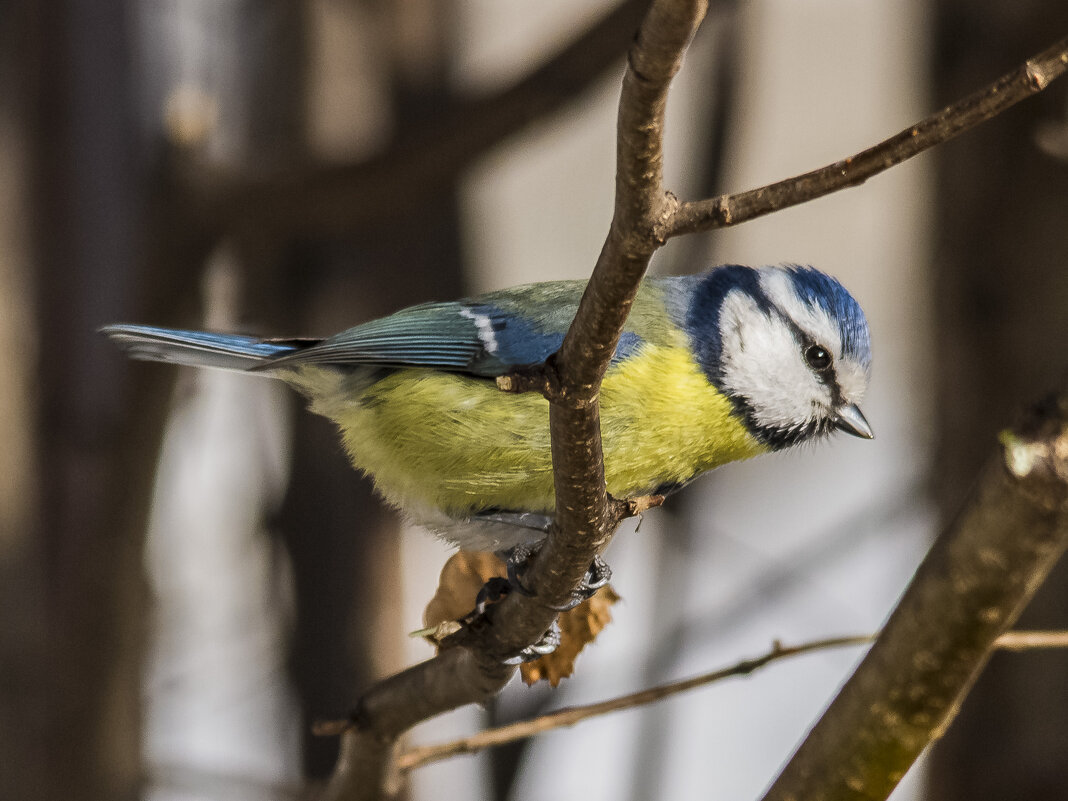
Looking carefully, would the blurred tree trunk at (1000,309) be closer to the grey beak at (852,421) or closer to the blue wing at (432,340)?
the grey beak at (852,421)

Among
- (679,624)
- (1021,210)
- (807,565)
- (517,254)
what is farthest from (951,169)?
(517,254)

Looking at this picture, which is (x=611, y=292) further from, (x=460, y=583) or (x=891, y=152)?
(x=460, y=583)

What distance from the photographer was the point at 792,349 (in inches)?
61.7

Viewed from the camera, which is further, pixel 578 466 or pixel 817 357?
pixel 817 357

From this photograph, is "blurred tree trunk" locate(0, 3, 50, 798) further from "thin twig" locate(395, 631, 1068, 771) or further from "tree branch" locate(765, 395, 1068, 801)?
"tree branch" locate(765, 395, 1068, 801)

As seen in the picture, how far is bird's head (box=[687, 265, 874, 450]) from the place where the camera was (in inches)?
59.4

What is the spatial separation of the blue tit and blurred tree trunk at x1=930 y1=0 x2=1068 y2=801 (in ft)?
2.34

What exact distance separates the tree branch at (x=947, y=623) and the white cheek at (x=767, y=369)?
57cm

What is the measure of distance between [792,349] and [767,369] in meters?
0.07

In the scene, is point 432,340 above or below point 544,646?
above

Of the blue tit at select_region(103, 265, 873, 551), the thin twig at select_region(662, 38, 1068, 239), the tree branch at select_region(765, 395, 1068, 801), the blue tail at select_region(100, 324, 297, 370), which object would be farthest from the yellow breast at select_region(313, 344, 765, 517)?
the thin twig at select_region(662, 38, 1068, 239)

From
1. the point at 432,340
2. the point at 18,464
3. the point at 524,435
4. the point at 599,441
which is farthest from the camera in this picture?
the point at 18,464

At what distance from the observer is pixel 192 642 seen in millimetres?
2674

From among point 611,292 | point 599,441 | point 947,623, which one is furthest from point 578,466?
point 947,623
